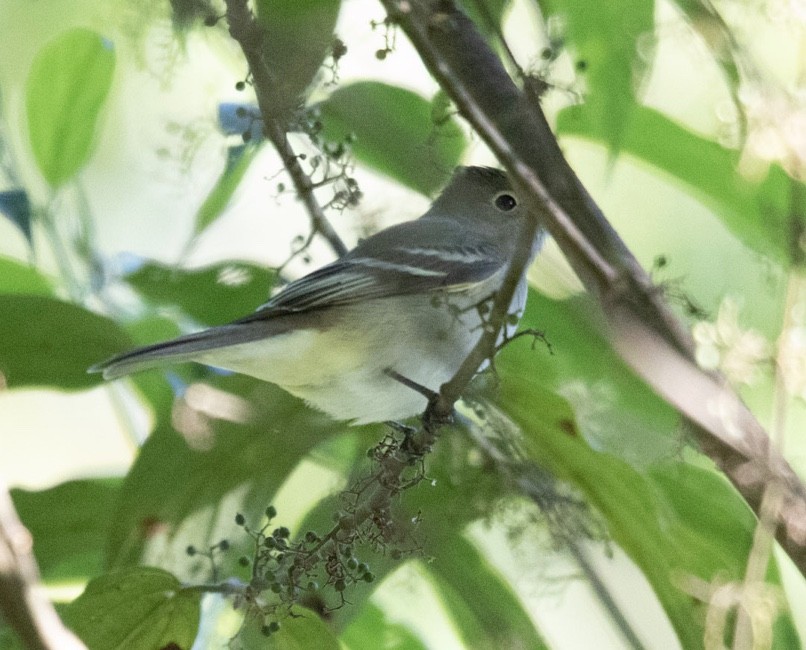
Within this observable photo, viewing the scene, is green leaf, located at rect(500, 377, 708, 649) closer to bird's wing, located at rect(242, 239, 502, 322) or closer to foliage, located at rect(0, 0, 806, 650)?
foliage, located at rect(0, 0, 806, 650)

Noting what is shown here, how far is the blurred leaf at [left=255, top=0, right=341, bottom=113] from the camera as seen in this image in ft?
5.33

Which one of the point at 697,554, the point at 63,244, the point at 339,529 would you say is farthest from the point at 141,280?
the point at 697,554

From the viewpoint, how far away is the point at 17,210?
5.66 ft

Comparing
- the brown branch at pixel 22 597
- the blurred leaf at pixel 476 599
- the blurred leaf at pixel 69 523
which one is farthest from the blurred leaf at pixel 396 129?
the brown branch at pixel 22 597

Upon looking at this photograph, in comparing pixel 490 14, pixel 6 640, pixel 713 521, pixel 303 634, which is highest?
pixel 490 14

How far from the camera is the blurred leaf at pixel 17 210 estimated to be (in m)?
1.72

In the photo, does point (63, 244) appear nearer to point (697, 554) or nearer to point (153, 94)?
point (153, 94)

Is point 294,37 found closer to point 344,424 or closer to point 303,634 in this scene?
point 344,424

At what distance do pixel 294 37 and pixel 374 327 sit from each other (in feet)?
2.21

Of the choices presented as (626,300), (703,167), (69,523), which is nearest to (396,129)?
(703,167)

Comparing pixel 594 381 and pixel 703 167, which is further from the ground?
pixel 703 167

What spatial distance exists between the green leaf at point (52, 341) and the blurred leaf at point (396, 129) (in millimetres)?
558

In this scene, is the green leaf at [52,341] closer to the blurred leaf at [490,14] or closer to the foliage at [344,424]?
the foliage at [344,424]

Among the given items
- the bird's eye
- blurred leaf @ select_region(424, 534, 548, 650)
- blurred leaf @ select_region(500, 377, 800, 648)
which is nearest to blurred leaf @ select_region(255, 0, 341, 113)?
blurred leaf @ select_region(500, 377, 800, 648)
